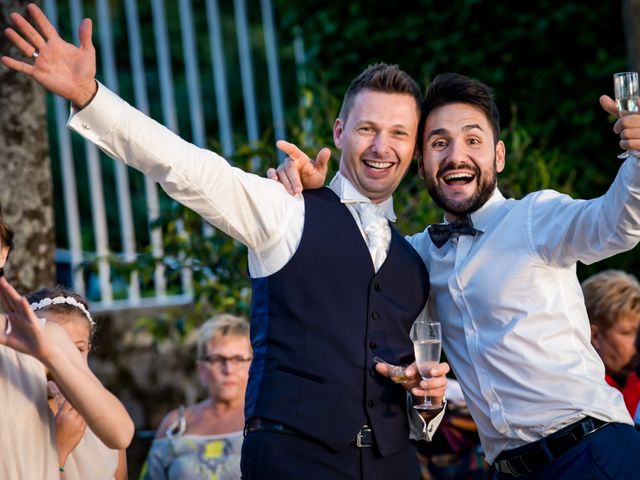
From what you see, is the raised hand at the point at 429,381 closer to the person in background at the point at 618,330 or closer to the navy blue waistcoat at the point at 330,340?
the navy blue waistcoat at the point at 330,340

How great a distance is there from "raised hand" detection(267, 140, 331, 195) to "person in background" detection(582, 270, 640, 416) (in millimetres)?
1860

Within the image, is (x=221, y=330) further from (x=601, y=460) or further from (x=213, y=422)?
(x=601, y=460)

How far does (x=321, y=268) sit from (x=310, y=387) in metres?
0.35

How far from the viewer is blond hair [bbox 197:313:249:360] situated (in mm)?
5168

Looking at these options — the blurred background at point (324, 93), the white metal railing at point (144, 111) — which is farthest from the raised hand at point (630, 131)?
the white metal railing at point (144, 111)

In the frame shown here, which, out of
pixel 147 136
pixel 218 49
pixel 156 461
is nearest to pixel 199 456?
pixel 156 461

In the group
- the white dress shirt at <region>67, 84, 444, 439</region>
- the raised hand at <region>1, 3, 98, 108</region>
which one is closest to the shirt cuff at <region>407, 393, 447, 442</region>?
the white dress shirt at <region>67, 84, 444, 439</region>

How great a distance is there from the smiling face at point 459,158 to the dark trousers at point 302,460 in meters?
0.89

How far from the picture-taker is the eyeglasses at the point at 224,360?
5.13 meters

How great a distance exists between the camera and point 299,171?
3555mm

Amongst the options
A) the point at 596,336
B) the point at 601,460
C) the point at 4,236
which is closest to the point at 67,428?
the point at 4,236

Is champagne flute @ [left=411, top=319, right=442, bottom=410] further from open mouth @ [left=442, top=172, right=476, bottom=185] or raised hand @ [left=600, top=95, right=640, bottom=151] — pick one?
raised hand @ [left=600, top=95, right=640, bottom=151]

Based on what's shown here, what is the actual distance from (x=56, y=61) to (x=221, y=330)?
2458 millimetres

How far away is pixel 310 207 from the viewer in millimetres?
3451
